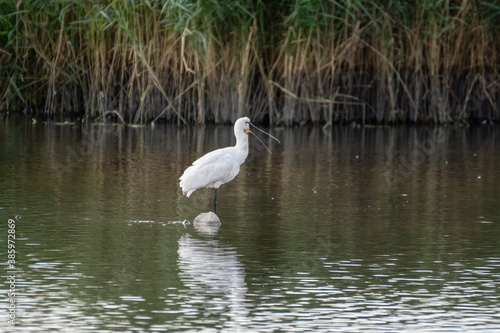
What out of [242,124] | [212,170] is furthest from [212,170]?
[242,124]

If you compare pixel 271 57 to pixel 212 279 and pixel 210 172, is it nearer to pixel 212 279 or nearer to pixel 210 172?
pixel 210 172

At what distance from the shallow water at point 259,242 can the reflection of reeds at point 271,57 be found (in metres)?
3.01

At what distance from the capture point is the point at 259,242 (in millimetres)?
7734

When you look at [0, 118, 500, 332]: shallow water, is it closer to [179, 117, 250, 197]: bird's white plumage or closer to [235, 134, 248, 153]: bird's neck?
[179, 117, 250, 197]: bird's white plumage

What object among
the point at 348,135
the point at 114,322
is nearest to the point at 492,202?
the point at 114,322

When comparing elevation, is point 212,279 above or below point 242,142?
below

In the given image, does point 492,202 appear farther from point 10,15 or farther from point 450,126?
point 10,15

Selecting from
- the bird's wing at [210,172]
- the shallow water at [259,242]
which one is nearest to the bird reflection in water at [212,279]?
the shallow water at [259,242]

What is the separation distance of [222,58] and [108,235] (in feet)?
29.8

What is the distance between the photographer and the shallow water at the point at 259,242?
574 cm

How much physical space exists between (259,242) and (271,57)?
31.9 ft

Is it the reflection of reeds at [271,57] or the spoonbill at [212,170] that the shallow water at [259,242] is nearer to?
the spoonbill at [212,170]

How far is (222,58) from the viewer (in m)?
16.7

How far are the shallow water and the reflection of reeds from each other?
119 inches
